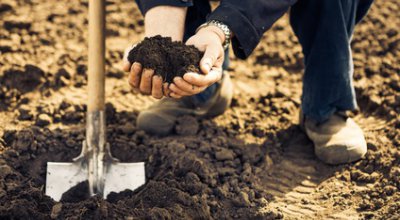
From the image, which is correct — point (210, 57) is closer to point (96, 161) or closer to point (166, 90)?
point (166, 90)

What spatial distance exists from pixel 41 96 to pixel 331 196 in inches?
59.6

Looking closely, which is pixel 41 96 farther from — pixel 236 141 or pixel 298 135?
pixel 298 135

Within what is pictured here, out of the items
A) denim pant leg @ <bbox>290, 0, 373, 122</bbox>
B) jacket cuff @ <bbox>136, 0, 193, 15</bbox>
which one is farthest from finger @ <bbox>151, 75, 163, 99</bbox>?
denim pant leg @ <bbox>290, 0, 373, 122</bbox>

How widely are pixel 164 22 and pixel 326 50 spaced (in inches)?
29.2

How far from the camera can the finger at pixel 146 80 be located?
1945 millimetres

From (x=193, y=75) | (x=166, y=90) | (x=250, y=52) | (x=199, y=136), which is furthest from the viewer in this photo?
(x=199, y=136)

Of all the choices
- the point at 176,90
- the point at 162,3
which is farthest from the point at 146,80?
the point at 162,3

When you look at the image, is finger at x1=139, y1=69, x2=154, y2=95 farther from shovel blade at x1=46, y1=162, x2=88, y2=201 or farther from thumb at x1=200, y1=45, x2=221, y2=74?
shovel blade at x1=46, y1=162, x2=88, y2=201

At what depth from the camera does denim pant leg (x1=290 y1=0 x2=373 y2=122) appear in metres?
2.39

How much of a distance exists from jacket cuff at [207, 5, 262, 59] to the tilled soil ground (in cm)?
58

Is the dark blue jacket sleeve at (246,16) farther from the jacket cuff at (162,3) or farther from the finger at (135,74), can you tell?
the finger at (135,74)

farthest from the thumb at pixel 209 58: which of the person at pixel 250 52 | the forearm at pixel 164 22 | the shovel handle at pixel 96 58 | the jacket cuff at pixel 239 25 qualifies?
the shovel handle at pixel 96 58

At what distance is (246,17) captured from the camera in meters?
2.06

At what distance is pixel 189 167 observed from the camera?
2.36m
